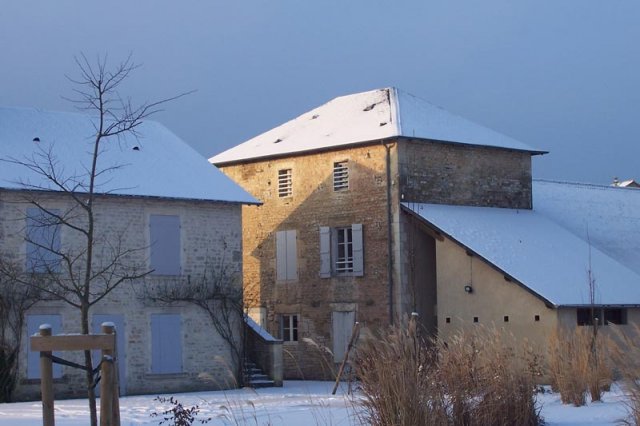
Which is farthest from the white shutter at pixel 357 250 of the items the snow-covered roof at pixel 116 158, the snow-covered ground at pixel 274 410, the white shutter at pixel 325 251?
the snow-covered ground at pixel 274 410

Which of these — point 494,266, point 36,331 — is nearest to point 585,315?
point 494,266

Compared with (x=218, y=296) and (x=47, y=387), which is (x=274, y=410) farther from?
(x=218, y=296)

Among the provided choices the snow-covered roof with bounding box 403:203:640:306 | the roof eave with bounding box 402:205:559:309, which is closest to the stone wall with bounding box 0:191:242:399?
the roof eave with bounding box 402:205:559:309

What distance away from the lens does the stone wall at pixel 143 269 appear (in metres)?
20.8

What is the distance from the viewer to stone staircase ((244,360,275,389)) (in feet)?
76.2

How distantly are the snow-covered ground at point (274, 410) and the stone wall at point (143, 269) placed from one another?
966 millimetres

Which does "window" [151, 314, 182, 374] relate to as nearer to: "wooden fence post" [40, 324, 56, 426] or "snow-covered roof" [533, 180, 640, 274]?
"snow-covered roof" [533, 180, 640, 274]

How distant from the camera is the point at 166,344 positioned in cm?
2242

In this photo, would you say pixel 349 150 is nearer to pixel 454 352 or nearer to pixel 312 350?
pixel 312 350

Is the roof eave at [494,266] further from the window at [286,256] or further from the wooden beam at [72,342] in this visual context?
the wooden beam at [72,342]

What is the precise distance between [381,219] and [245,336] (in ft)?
13.7

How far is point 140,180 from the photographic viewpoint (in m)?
22.5

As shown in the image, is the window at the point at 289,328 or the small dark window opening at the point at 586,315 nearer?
the small dark window opening at the point at 586,315

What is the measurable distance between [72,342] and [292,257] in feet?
59.1
